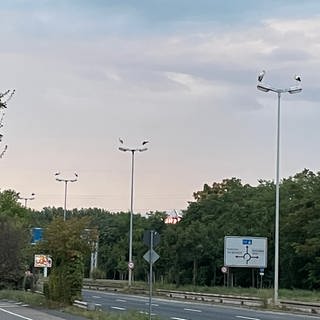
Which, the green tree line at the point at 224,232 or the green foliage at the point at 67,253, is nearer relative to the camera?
the green foliage at the point at 67,253

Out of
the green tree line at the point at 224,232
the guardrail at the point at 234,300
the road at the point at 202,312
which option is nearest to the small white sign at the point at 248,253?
the guardrail at the point at 234,300

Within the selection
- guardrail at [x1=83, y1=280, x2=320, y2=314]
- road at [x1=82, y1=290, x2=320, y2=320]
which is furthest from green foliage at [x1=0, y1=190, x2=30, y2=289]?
road at [x1=82, y1=290, x2=320, y2=320]

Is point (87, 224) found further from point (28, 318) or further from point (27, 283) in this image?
point (27, 283)

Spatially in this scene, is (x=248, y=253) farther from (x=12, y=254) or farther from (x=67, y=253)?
(x=67, y=253)

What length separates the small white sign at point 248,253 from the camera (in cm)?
6950

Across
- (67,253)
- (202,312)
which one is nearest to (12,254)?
(67,253)

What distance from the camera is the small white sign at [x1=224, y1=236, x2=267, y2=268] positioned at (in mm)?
69500

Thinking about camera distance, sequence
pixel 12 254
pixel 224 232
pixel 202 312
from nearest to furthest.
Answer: pixel 202 312
pixel 12 254
pixel 224 232

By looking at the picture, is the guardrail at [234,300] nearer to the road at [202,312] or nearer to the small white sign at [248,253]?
the road at [202,312]

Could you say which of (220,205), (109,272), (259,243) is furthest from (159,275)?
(259,243)

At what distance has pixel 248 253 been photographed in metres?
69.7

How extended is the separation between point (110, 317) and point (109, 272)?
362ft

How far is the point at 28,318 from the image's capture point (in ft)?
112

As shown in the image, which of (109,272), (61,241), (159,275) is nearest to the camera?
(61,241)
